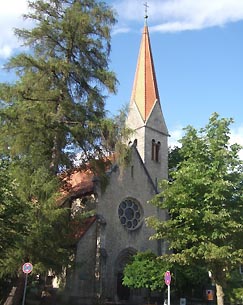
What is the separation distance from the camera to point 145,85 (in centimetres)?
3909

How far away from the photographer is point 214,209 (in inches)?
Result: 815

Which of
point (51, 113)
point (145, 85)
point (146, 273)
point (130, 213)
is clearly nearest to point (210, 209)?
point (146, 273)

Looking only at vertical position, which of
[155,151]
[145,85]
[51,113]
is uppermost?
[145,85]

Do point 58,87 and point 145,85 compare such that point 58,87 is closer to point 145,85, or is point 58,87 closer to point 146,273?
point 146,273

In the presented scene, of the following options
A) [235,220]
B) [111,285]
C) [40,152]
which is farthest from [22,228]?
[111,285]

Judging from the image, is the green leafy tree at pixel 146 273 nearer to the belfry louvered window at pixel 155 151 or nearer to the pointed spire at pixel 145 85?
the belfry louvered window at pixel 155 151

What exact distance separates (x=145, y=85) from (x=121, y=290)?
19691mm

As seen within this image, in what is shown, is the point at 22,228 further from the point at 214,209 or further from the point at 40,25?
the point at 40,25

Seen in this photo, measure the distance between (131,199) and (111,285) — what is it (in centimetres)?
701

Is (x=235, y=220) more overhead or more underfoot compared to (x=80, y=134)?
more underfoot

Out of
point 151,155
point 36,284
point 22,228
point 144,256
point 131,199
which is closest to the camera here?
point 22,228

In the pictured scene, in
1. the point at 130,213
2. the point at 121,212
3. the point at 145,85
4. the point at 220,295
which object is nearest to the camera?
the point at 220,295

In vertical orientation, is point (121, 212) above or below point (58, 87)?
below

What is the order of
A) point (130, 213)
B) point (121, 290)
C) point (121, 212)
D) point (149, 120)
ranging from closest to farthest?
1. point (121, 290)
2. point (121, 212)
3. point (130, 213)
4. point (149, 120)
